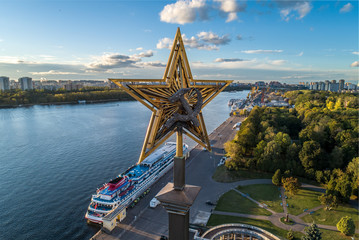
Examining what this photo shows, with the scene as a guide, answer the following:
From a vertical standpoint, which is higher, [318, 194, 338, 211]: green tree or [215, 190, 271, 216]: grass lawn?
[318, 194, 338, 211]: green tree

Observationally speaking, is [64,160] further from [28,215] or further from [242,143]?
[242,143]

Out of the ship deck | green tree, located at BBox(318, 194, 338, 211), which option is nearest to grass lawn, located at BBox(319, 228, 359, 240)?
green tree, located at BBox(318, 194, 338, 211)

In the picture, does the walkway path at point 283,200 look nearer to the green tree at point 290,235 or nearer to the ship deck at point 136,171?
the green tree at point 290,235

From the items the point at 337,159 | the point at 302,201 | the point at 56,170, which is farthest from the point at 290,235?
the point at 56,170

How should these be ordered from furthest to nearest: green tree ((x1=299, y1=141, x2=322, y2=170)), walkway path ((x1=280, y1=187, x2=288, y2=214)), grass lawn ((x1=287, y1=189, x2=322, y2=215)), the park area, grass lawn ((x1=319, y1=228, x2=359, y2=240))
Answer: green tree ((x1=299, y1=141, x2=322, y2=170)), grass lawn ((x1=287, y1=189, x2=322, y2=215)), walkway path ((x1=280, y1=187, x2=288, y2=214)), the park area, grass lawn ((x1=319, y1=228, x2=359, y2=240))

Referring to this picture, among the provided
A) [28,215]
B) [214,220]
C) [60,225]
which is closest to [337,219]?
[214,220]

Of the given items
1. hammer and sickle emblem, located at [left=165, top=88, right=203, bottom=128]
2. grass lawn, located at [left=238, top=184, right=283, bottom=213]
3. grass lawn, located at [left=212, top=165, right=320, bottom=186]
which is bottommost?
grass lawn, located at [left=238, top=184, right=283, bottom=213]

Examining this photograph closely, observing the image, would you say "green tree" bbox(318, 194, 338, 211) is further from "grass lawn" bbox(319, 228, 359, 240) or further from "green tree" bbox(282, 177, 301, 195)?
"grass lawn" bbox(319, 228, 359, 240)
